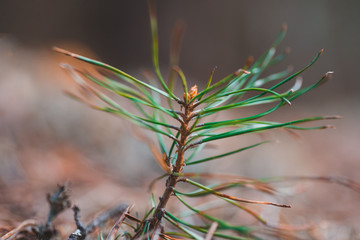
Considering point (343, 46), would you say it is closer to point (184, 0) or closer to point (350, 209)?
point (184, 0)

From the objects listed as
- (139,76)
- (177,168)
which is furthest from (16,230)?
(139,76)

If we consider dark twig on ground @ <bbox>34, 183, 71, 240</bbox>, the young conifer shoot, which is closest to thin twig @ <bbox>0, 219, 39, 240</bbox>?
dark twig on ground @ <bbox>34, 183, 71, 240</bbox>

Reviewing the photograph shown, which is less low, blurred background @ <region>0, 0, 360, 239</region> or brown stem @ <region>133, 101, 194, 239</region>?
blurred background @ <region>0, 0, 360, 239</region>

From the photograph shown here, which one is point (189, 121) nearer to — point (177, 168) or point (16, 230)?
point (177, 168)

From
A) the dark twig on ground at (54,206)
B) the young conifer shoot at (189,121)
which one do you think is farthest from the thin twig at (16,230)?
the young conifer shoot at (189,121)

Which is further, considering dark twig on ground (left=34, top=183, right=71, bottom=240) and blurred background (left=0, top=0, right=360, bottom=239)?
blurred background (left=0, top=0, right=360, bottom=239)


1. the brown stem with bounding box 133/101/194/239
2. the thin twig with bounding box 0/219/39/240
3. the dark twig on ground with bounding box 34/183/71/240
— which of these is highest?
the brown stem with bounding box 133/101/194/239

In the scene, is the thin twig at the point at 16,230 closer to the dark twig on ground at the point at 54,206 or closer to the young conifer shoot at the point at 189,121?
the dark twig on ground at the point at 54,206

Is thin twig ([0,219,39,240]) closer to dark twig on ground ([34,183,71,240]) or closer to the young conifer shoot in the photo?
dark twig on ground ([34,183,71,240])

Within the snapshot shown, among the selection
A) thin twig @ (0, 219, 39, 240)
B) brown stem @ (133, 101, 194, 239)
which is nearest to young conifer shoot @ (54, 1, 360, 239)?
brown stem @ (133, 101, 194, 239)
